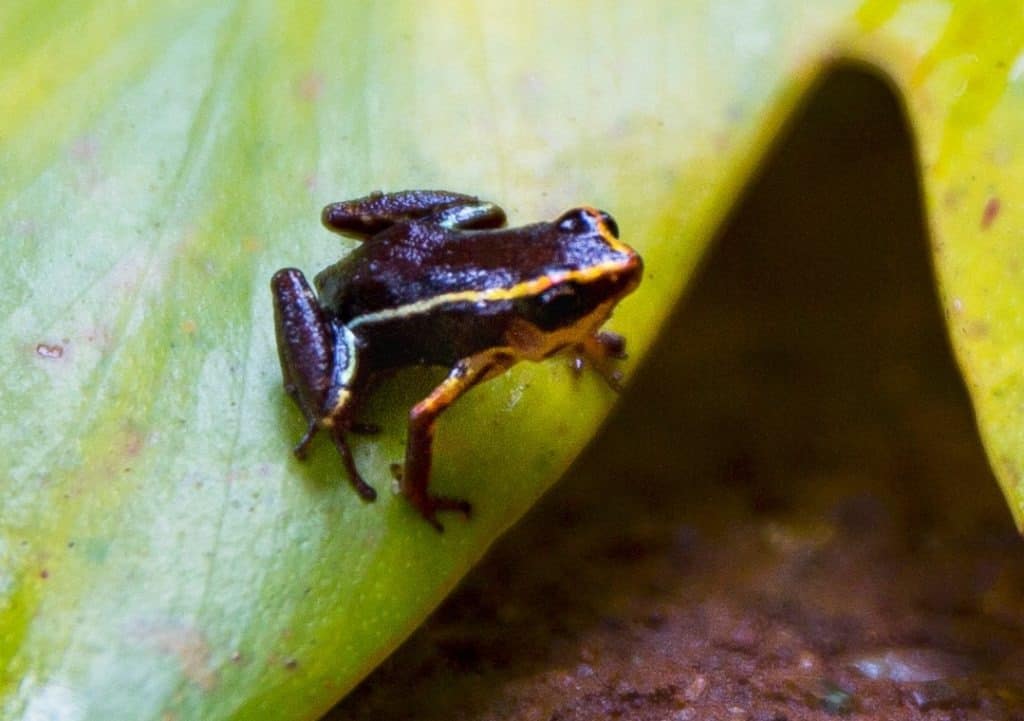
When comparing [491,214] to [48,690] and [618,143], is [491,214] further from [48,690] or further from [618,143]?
[48,690]

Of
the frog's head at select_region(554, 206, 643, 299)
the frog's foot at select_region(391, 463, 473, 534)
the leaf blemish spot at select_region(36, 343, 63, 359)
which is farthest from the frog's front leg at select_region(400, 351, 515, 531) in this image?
the leaf blemish spot at select_region(36, 343, 63, 359)

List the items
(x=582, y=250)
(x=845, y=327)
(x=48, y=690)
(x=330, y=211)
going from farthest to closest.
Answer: (x=845, y=327)
(x=330, y=211)
(x=582, y=250)
(x=48, y=690)

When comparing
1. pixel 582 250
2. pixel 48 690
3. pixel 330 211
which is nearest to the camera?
pixel 48 690

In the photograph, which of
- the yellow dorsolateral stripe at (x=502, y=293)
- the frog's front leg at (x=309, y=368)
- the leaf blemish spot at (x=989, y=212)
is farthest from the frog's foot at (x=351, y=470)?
the leaf blemish spot at (x=989, y=212)

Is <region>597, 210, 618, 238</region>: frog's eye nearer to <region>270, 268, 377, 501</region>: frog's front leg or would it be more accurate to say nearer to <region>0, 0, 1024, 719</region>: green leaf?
<region>0, 0, 1024, 719</region>: green leaf

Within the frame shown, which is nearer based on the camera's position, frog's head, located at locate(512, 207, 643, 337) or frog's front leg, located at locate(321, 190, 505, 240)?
frog's head, located at locate(512, 207, 643, 337)

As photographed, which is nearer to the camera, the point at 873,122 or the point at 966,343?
the point at 966,343

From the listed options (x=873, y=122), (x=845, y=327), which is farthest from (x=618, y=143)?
(x=873, y=122)
